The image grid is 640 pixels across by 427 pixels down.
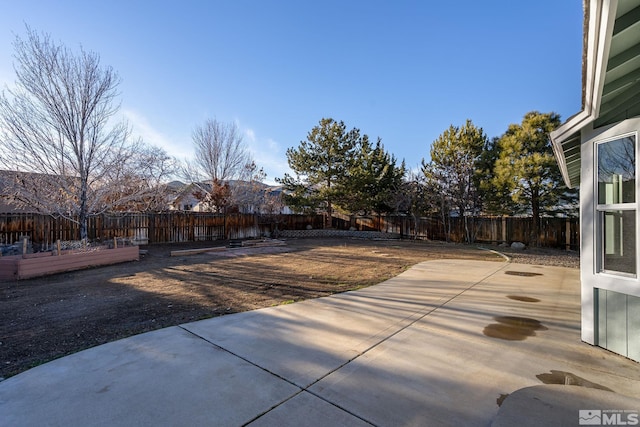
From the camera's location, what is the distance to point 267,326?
3906 millimetres

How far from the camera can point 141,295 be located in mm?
5738

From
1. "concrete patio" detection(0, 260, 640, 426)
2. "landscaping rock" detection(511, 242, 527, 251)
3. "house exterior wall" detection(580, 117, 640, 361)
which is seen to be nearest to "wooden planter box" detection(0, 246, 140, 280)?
"concrete patio" detection(0, 260, 640, 426)

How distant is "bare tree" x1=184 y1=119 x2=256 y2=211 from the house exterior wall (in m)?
19.2

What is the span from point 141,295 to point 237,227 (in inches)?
551

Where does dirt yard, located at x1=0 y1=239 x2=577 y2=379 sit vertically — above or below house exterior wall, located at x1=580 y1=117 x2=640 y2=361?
below

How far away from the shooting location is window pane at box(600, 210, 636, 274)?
3.03m

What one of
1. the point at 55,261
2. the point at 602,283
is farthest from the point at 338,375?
the point at 55,261

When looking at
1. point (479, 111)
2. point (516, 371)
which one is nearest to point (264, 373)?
point (516, 371)

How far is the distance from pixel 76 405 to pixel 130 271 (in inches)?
288

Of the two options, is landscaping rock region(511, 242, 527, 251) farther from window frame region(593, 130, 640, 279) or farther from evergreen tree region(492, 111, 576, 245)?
window frame region(593, 130, 640, 279)

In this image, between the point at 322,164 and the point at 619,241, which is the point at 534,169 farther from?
the point at 322,164

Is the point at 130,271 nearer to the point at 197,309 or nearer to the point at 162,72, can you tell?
the point at 197,309

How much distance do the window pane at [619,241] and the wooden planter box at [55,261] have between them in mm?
12059

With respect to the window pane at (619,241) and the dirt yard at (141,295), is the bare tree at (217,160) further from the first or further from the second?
the window pane at (619,241)
